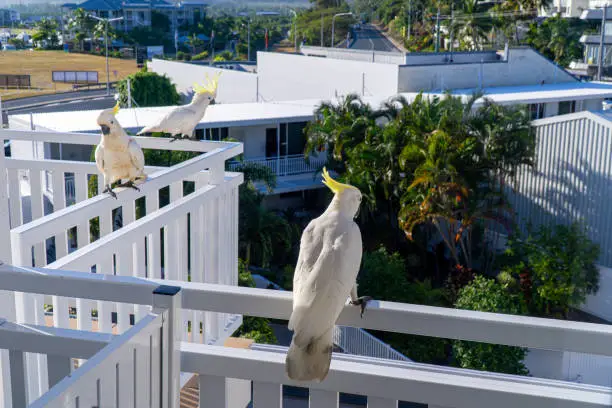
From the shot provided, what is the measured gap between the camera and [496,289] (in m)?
10.9

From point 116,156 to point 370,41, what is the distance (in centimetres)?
3498

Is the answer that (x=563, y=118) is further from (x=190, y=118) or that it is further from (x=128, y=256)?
(x=128, y=256)

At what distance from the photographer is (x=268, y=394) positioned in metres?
1.62

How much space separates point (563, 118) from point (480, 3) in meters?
23.9

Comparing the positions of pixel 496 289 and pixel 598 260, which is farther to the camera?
pixel 598 260

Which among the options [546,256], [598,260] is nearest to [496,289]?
[546,256]

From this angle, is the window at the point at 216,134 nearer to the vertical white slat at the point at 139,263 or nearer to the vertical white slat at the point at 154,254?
the vertical white slat at the point at 154,254

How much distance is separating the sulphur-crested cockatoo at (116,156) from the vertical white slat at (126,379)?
1.40 meters

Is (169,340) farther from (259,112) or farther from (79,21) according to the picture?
(259,112)

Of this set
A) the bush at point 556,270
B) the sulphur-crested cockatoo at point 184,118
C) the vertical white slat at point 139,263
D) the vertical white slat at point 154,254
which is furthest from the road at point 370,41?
the vertical white slat at point 139,263

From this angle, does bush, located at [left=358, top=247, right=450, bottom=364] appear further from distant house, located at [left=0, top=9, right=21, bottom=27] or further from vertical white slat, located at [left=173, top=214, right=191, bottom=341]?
distant house, located at [left=0, top=9, right=21, bottom=27]

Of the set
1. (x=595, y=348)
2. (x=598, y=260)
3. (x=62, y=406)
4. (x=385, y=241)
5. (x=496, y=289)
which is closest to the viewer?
(x=62, y=406)

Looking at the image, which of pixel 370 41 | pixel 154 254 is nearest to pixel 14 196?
pixel 154 254

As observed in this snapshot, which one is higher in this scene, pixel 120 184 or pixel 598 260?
pixel 120 184
